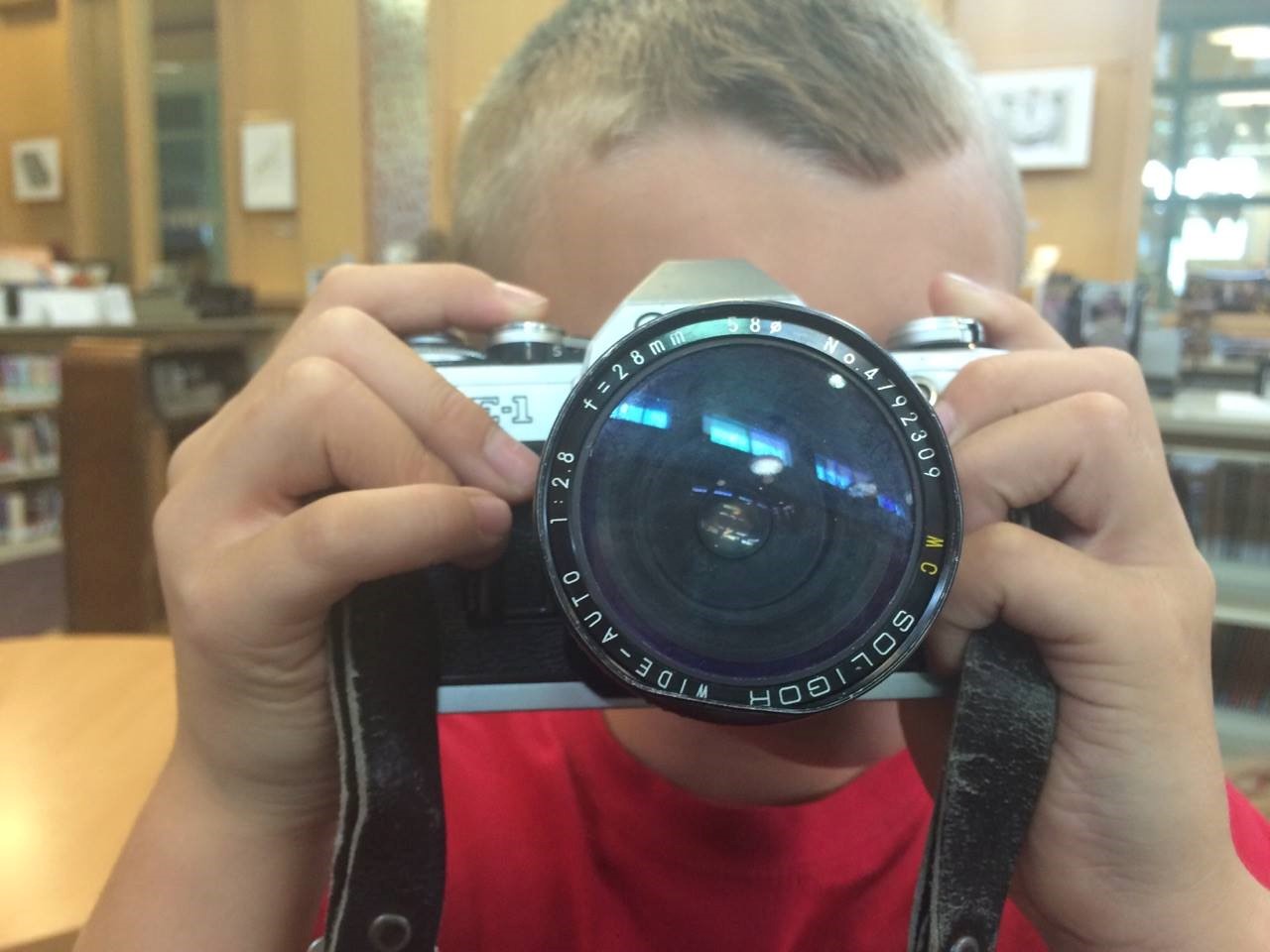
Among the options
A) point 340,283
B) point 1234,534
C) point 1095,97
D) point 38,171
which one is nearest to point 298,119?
point 38,171

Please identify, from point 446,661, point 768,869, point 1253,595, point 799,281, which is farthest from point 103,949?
point 1253,595

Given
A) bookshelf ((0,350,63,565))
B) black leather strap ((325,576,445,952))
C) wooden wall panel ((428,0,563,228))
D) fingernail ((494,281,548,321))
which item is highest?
wooden wall panel ((428,0,563,228))

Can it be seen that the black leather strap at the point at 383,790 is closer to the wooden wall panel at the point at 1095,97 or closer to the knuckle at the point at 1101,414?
the knuckle at the point at 1101,414

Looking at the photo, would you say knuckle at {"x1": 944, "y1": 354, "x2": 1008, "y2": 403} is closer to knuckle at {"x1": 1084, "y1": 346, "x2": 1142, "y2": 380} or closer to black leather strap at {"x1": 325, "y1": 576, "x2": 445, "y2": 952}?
knuckle at {"x1": 1084, "y1": 346, "x2": 1142, "y2": 380}

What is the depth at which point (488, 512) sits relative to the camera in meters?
0.43

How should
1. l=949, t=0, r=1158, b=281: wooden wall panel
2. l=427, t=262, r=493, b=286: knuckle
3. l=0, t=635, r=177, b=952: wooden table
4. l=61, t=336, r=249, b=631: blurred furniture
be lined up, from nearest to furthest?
l=427, t=262, r=493, b=286: knuckle → l=0, t=635, r=177, b=952: wooden table → l=61, t=336, r=249, b=631: blurred furniture → l=949, t=0, r=1158, b=281: wooden wall panel

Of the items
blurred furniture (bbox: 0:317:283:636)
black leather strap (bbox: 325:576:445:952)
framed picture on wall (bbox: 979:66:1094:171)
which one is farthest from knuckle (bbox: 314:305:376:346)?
framed picture on wall (bbox: 979:66:1094:171)

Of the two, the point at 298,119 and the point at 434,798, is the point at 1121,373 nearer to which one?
the point at 434,798

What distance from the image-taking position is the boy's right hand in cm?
42

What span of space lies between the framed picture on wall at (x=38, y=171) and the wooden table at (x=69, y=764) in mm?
4164

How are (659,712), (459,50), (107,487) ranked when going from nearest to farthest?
(659,712) < (107,487) < (459,50)

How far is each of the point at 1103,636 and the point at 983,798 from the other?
8 cm

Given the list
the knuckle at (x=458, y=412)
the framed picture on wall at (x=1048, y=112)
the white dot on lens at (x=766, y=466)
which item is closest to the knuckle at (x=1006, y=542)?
the white dot on lens at (x=766, y=466)

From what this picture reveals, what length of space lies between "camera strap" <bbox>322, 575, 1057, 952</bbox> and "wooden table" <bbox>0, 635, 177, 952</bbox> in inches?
12.9
